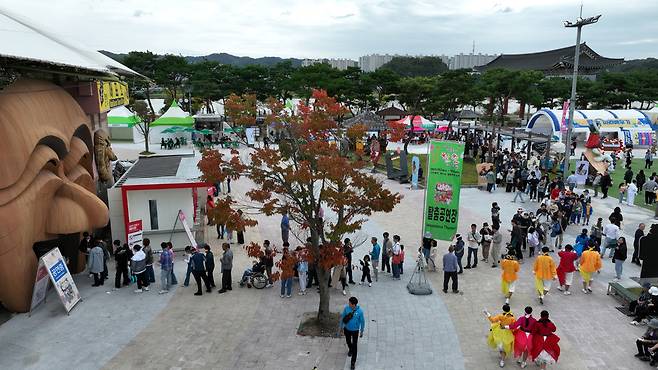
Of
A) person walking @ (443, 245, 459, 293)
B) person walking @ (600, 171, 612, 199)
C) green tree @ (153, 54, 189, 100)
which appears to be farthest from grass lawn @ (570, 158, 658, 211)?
green tree @ (153, 54, 189, 100)

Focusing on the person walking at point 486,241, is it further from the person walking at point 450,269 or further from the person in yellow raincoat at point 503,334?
the person in yellow raincoat at point 503,334

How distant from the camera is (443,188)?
533 inches

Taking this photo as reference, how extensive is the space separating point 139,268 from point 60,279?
1786mm

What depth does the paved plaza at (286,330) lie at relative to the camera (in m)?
9.52

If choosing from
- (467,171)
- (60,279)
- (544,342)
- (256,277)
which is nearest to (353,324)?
(544,342)

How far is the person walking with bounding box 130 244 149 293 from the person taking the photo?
12.5 meters

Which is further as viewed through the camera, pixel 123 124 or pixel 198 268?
pixel 123 124

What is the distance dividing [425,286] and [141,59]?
44.5 meters

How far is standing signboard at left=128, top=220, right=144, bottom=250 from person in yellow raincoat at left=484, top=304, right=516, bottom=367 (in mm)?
9440

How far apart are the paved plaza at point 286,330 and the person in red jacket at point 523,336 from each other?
1.12ft

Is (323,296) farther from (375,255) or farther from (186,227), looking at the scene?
(186,227)

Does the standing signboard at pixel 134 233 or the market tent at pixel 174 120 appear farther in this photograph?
the market tent at pixel 174 120

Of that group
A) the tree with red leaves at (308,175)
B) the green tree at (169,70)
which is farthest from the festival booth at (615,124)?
the green tree at (169,70)

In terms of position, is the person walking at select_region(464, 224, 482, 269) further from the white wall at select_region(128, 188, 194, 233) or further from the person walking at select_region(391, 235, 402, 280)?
the white wall at select_region(128, 188, 194, 233)
